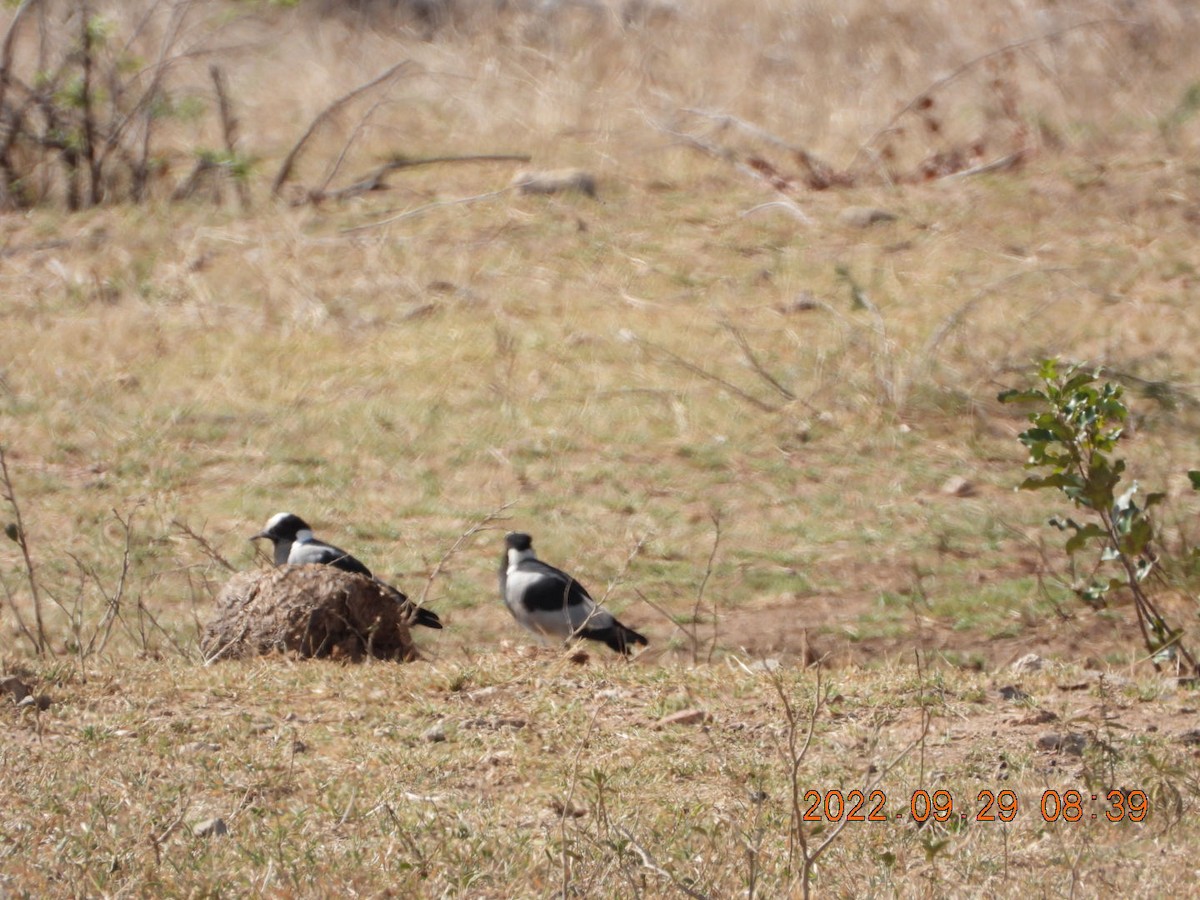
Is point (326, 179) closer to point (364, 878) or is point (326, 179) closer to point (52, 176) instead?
point (52, 176)

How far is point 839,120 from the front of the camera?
46.9 feet

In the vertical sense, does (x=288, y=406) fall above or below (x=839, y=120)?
below

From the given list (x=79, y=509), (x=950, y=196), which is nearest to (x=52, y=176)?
(x=79, y=509)

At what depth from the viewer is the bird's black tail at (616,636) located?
6352 mm

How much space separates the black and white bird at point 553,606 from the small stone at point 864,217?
6.13m

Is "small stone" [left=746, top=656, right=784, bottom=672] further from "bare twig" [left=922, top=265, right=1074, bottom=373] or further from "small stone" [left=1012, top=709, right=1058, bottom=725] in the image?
"bare twig" [left=922, top=265, right=1074, bottom=373]

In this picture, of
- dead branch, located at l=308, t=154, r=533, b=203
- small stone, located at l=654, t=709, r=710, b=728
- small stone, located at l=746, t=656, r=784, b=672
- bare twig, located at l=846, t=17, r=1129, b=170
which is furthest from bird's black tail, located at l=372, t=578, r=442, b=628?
bare twig, located at l=846, t=17, r=1129, b=170

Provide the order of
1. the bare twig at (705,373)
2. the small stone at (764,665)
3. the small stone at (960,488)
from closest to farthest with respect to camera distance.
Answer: the small stone at (764,665)
the small stone at (960,488)
the bare twig at (705,373)

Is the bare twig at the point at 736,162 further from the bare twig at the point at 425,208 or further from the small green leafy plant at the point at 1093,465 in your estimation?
the small green leafy plant at the point at 1093,465

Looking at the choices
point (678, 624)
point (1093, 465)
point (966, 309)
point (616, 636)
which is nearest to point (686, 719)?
point (678, 624)

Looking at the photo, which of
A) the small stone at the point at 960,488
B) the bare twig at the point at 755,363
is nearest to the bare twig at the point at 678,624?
the small stone at the point at 960,488

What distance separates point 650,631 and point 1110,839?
3286 millimetres

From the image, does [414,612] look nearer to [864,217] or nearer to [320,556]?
[320,556]

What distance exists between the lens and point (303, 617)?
5.54 m
